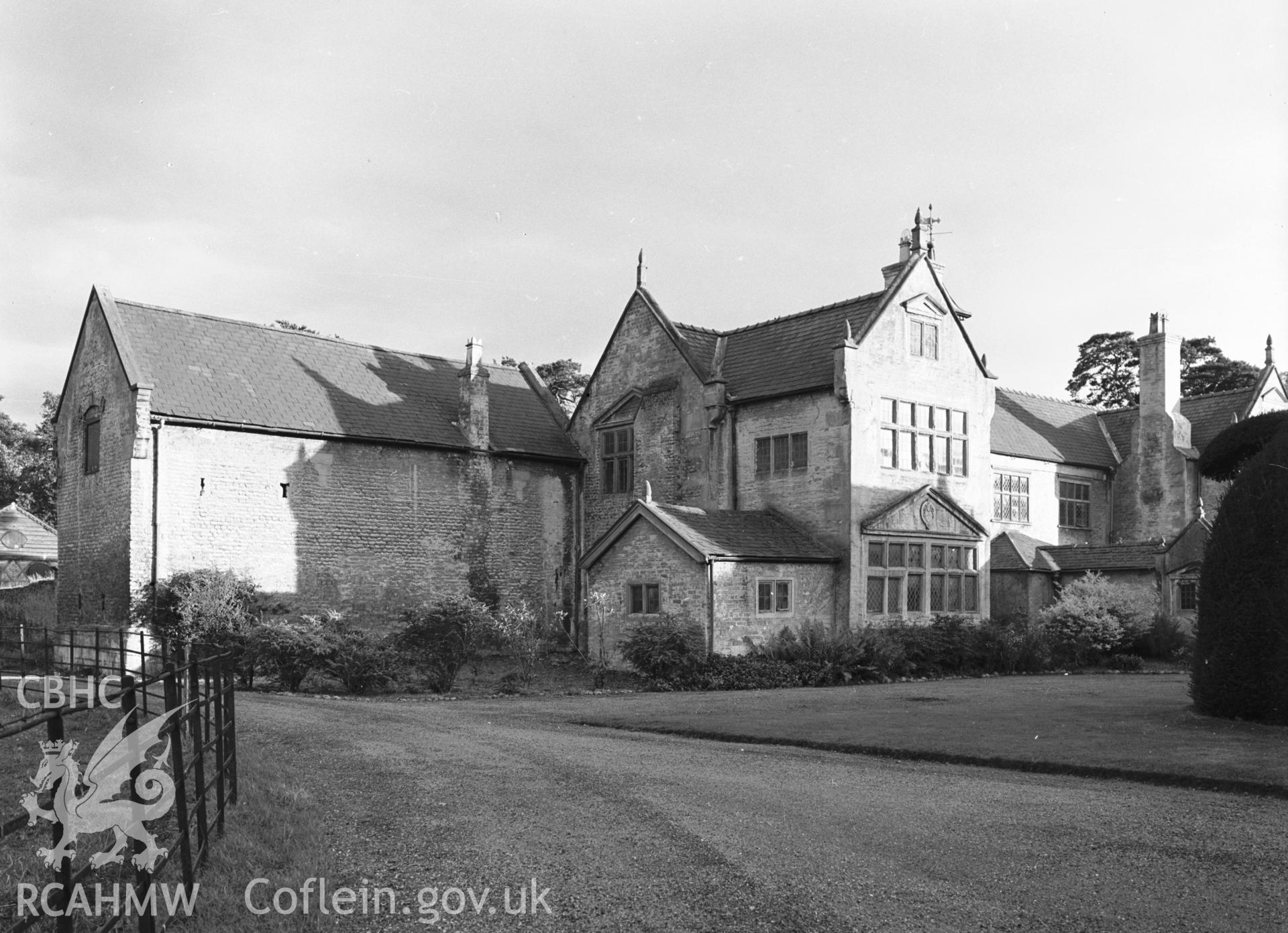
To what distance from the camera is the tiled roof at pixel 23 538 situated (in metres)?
45.4

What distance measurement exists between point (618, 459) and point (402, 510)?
25.0 ft

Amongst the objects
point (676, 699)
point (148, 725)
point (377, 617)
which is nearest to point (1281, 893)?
point (148, 725)

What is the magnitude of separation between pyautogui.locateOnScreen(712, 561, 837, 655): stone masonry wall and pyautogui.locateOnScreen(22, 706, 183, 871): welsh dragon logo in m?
21.8

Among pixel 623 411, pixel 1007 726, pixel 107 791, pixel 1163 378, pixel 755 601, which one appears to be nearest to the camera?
pixel 107 791

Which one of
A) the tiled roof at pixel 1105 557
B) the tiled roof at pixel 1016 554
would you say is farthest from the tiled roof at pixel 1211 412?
the tiled roof at pixel 1016 554

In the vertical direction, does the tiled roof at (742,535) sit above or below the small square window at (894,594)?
above

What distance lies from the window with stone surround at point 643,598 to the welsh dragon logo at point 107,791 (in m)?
22.7

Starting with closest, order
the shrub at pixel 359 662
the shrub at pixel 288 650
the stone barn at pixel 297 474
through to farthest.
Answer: the shrub at pixel 288 650
the shrub at pixel 359 662
the stone barn at pixel 297 474

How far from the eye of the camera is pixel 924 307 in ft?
114

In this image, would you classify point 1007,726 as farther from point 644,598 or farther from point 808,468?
point 808,468

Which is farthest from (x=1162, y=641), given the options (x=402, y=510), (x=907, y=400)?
(x=402, y=510)

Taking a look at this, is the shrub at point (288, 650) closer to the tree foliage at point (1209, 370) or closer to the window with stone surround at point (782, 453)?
the window with stone surround at point (782, 453)

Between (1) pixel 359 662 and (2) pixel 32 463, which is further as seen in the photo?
(2) pixel 32 463

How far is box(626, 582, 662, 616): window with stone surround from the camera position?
101 ft
